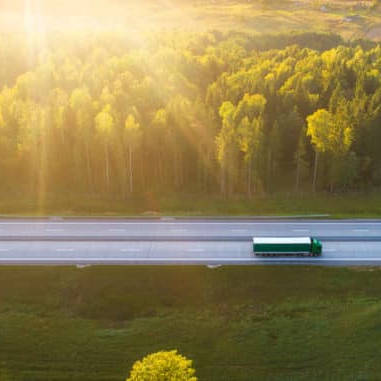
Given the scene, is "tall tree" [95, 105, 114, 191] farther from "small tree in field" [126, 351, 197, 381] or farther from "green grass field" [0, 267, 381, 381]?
"small tree in field" [126, 351, 197, 381]

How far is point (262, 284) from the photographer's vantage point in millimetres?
40656

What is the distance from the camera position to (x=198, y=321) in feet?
122

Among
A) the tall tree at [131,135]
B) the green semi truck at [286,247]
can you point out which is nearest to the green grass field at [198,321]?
the green semi truck at [286,247]

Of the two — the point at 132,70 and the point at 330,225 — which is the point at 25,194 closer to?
→ the point at 132,70

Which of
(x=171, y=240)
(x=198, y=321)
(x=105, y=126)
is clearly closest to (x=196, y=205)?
(x=171, y=240)

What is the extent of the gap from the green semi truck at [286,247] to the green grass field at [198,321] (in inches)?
68.3

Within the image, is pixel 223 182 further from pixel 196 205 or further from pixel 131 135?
pixel 131 135

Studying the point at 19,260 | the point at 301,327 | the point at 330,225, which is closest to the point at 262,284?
the point at 301,327

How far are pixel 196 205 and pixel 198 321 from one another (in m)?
21.0

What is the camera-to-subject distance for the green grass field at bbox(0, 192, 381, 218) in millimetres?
54312

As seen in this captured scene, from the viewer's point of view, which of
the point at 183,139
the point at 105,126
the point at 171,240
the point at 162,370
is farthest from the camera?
the point at 183,139

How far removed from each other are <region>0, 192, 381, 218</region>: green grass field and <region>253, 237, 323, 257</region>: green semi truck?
10.8 metres

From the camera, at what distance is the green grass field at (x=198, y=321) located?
3316cm

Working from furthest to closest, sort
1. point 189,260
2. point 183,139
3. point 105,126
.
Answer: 1. point 183,139
2. point 105,126
3. point 189,260
